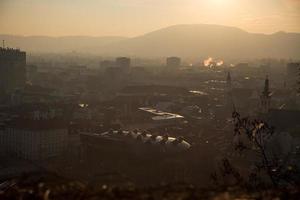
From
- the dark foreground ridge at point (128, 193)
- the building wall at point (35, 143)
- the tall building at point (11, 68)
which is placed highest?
the dark foreground ridge at point (128, 193)

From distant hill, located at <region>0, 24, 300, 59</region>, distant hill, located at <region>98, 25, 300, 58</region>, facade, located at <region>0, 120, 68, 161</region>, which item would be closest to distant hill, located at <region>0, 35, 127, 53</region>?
distant hill, located at <region>0, 24, 300, 59</region>

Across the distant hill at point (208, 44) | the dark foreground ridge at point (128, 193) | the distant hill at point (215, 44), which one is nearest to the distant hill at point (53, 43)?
the distant hill at point (208, 44)

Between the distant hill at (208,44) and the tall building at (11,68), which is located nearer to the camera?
the tall building at (11,68)

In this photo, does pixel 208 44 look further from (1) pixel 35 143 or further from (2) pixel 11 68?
(1) pixel 35 143

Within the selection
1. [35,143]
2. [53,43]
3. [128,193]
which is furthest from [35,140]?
[53,43]

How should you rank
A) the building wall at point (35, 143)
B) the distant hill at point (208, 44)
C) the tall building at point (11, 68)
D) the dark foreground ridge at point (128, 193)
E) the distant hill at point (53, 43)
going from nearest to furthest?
the dark foreground ridge at point (128, 193), the building wall at point (35, 143), the tall building at point (11, 68), the distant hill at point (208, 44), the distant hill at point (53, 43)

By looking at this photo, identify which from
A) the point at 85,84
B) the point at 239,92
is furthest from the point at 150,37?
the point at 239,92

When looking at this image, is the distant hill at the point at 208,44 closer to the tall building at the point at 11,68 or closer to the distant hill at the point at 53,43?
the distant hill at the point at 53,43
